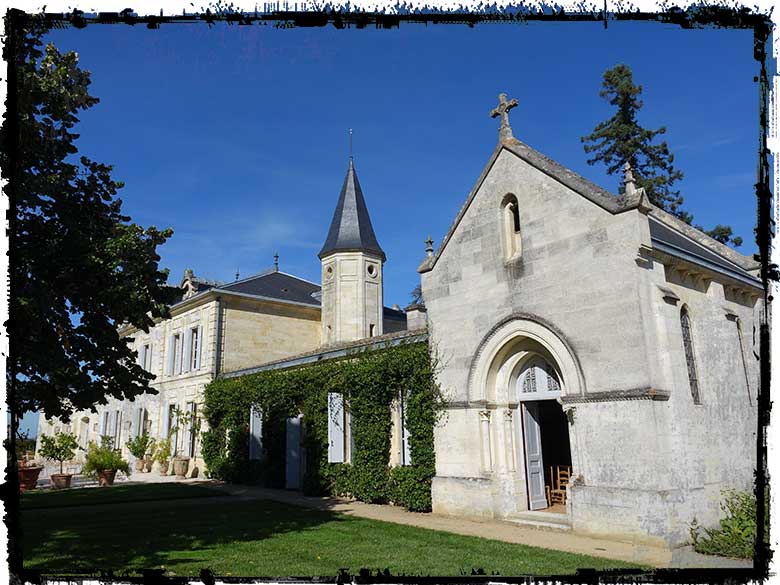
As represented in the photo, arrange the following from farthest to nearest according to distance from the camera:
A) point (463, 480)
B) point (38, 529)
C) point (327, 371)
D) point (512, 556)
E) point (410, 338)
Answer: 1. point (327, 371)
2. point (410, 338)
3. point (463, 480)
4. point (38, 529)
5. point (512, 556)

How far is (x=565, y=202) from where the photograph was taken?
35.5 ft

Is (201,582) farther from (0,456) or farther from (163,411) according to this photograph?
(163,411)

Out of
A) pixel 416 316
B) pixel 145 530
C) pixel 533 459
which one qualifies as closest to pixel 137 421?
pixel 416 316

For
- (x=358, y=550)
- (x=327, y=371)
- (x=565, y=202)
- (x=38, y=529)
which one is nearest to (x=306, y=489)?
(x=327, y=371)

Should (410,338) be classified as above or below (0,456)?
above

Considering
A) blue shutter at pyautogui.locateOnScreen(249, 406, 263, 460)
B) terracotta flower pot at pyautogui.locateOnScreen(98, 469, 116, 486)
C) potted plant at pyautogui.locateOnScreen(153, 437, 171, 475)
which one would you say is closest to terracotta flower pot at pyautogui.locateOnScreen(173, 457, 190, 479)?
potted plant at pyautogui.locateOnScreen(153, 437, 171, 475)

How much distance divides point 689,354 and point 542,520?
12.8 ft

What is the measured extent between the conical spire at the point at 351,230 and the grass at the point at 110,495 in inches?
431

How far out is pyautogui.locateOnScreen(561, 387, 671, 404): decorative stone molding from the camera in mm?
9109

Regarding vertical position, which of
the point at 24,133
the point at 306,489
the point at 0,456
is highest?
the point at 24,133

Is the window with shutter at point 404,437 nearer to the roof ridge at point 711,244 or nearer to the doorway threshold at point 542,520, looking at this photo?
the doorway threshold at point 542,520

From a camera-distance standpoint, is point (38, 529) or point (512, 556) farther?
point (38, 529)

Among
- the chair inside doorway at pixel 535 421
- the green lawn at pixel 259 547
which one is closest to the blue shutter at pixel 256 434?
the green lawn at pixel 259 547

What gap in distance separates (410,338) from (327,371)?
351 cm
